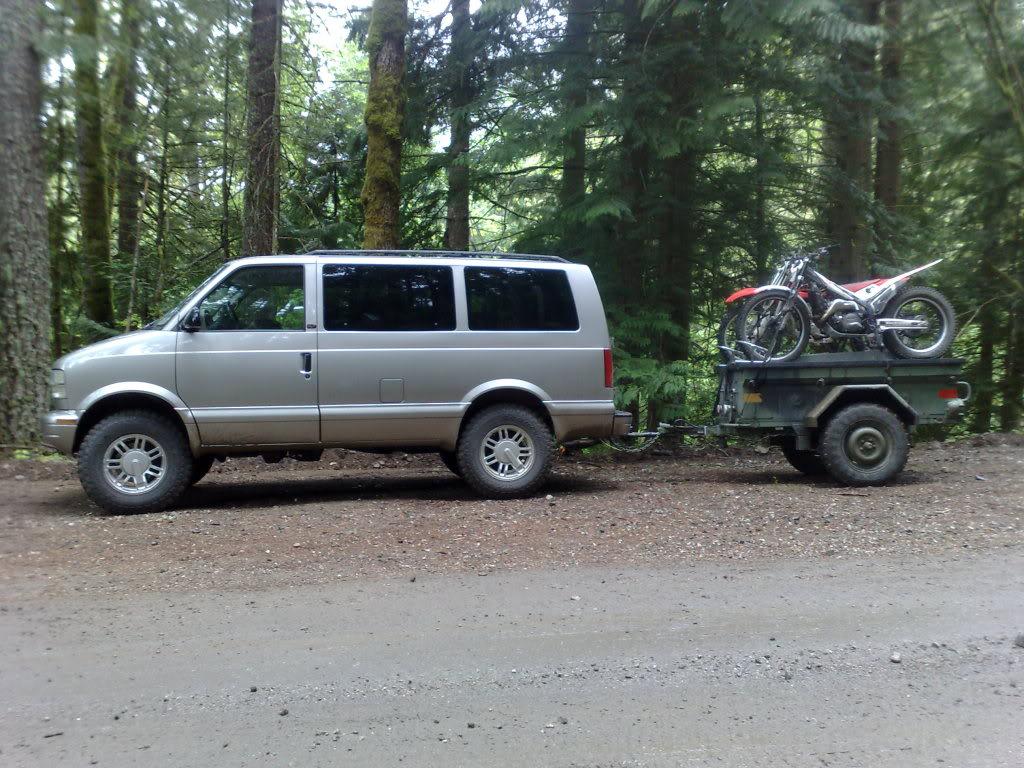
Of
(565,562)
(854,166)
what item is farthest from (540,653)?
(854,166)

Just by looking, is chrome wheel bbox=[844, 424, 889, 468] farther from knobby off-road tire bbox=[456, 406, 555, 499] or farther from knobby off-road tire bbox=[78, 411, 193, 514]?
knobby off-road tire bbox=[78, 411, 193, 514]

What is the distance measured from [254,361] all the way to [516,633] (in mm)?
4323

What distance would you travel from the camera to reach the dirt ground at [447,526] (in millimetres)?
6227

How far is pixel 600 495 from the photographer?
8.87 metres

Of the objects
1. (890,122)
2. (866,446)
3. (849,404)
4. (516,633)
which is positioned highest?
(890,122)

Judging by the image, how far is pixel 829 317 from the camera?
31.5 ft

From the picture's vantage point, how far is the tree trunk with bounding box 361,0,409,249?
11797mm

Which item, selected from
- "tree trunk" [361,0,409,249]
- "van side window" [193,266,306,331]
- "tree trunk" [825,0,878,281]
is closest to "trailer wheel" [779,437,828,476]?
"tree trunk" [825,0,878,281]

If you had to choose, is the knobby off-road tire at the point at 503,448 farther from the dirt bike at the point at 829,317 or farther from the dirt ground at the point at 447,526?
the dirt bike at the point at 829,317

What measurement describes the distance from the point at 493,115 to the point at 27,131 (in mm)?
6330

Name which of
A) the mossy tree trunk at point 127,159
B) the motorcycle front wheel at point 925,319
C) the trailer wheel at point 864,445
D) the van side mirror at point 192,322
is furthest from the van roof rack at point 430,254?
the mossy tree trunk at point 127,159

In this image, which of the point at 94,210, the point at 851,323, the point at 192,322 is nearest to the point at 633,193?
the point at 851,323

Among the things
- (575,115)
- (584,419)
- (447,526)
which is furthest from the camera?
(575,115)

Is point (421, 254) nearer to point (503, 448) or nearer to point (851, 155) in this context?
point (503, 448)
